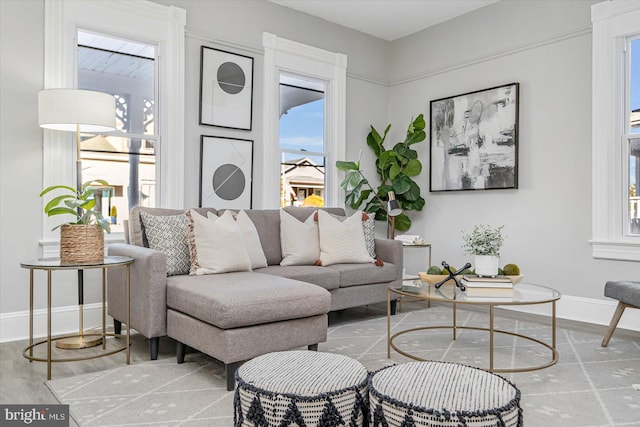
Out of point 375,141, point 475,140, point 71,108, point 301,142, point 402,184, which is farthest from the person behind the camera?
point 375,141

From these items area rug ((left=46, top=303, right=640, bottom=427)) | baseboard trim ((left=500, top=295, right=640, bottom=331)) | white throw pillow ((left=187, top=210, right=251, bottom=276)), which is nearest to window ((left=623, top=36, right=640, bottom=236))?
baseboard trim ((left=500, top=295, right=640, bottom=331))

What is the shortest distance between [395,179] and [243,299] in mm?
3070

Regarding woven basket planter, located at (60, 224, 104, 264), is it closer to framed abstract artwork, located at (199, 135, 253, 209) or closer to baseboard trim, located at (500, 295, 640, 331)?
framed abstract artwork, located at (199, 135, 253, 209)

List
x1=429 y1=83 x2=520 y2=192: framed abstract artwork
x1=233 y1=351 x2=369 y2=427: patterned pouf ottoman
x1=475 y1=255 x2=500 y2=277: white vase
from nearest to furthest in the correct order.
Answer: x1=233 y1=351 x2=369 y2=427: patterned pouf ottoman
x1=475 y1=255 x2=500 y2=277: white vase
x1=429 y1=83 x2=520 y2=192: framed abstract artwork

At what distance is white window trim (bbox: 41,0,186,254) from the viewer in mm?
3375

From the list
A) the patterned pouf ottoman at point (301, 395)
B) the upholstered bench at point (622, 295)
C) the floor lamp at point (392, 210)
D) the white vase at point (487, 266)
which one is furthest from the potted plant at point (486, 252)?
the floor lamp at point (392, 210)

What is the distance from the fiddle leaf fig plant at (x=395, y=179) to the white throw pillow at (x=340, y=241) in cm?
96

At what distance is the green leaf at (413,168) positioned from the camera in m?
5.13

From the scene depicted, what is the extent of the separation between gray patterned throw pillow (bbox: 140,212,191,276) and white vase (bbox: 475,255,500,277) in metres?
1.85

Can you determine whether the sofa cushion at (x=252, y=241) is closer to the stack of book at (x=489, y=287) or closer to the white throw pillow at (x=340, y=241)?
the white throw pillow at (x=340, y=241)

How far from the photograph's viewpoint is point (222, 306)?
7.74ft

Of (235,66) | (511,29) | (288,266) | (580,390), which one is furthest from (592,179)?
(235,66)

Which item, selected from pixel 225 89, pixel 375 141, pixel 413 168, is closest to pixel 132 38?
pixel 225 89

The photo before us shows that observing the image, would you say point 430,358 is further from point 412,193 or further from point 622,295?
point 412,193
